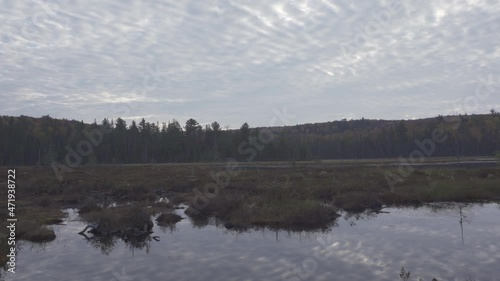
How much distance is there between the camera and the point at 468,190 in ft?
106

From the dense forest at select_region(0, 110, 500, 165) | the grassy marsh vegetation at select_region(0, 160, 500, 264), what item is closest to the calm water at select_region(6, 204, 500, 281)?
the grassy marsh vegetation at select_region(0, 160, 500, 264)

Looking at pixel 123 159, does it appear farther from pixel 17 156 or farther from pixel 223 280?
pixel 223 280

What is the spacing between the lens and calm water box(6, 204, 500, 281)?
46.2 feet

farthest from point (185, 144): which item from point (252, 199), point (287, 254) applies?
point (287, 254)

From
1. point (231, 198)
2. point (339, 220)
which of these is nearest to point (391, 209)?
point (339, 220)

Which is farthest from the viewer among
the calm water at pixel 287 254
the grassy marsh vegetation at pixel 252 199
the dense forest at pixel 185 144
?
the dense forest at pixel 185 144

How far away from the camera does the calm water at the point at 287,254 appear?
1408 cm

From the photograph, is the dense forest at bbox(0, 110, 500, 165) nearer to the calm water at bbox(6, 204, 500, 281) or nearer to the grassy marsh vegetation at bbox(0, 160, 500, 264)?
the grassy marsh vegetation at bbox(0, 160, 500, 264)

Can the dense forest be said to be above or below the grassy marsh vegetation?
above

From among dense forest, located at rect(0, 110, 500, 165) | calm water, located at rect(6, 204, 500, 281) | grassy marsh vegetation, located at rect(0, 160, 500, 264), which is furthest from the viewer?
dense forest, located at rect(0, 110, 500, 165)

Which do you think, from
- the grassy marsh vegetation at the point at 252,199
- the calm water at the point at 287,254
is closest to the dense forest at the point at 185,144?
the grassy marsh vegetation at the point at 252,199

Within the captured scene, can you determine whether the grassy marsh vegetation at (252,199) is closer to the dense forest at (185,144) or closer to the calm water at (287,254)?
the calm water at (287,254)

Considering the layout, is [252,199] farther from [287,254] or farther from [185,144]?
[185,144]

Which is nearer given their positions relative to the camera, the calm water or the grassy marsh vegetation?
the calm water
